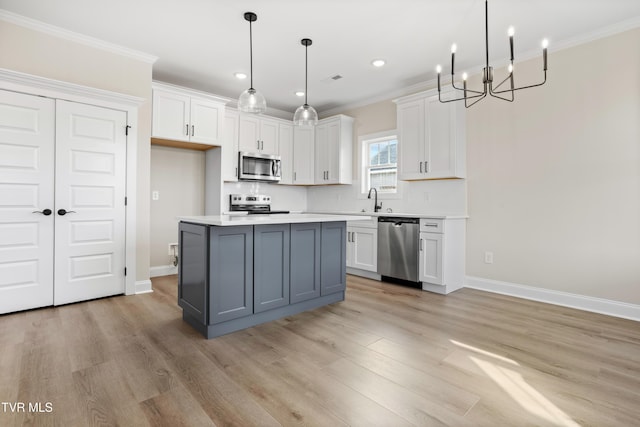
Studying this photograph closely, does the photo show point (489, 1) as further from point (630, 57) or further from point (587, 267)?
point (587, 267)

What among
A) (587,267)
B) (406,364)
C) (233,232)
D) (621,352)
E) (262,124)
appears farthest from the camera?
(262,124)

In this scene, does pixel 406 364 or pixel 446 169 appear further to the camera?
pixel 446 169

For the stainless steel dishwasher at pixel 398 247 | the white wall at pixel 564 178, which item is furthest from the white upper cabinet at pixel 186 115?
the white wall at pixel 564 178

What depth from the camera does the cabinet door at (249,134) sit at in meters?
5.14

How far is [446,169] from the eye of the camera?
4113 millimetres

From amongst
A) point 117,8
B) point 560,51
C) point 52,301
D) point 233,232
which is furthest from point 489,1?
point 52,301

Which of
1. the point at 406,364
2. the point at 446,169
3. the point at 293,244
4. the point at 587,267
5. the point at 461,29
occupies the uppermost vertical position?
the point at 461,29

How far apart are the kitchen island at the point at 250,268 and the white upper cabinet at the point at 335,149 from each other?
2266mm

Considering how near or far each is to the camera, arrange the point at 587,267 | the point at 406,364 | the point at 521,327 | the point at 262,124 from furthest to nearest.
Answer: the point at 262,124 < the point at 587,267 < the point at 521,327 < the point at 406,364

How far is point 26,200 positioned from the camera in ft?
10.1

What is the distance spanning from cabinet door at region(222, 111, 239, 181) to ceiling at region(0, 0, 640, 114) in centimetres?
71

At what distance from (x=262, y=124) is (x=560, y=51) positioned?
3960 millimetres

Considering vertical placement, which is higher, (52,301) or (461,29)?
(461,29)

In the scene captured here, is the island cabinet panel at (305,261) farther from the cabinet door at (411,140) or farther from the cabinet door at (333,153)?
the cabinet door at (333,153)
